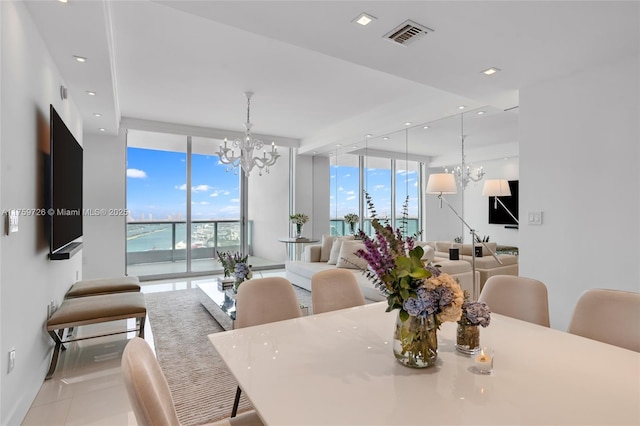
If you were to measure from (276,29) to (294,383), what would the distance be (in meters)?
2.09

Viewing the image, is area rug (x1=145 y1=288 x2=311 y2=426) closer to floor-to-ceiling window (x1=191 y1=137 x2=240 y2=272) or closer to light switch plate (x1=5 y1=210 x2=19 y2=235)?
light switch plate (x1=5 y1=210 x2=19 y2=235)

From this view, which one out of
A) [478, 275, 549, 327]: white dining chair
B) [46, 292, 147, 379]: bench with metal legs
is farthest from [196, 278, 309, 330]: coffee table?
[478, 275, 549, 327]: white dining chair

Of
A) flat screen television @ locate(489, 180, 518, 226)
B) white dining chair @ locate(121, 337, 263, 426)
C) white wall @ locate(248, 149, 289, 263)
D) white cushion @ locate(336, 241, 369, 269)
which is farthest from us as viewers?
white wall @ locate(248, 149, 289, 263)

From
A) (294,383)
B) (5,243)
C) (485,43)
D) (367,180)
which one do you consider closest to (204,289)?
(5,243)

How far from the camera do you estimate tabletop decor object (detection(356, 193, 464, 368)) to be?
1.26 m

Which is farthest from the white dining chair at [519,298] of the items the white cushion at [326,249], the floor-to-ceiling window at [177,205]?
the floor-to-ceiling window at [177,205]

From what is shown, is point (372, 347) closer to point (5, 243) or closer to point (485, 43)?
point (5, 243)

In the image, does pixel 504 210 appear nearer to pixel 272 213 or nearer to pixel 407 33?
pixel 407 33

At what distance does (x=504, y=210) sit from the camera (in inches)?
162

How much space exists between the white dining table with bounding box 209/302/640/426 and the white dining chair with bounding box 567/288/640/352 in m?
0.22

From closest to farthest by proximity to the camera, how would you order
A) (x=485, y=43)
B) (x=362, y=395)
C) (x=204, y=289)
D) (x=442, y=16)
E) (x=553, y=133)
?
(x=362, y=395)
(x=442, y=16)
(x=485, y=43)
(x=553, y=133)
(x=204, y=289)

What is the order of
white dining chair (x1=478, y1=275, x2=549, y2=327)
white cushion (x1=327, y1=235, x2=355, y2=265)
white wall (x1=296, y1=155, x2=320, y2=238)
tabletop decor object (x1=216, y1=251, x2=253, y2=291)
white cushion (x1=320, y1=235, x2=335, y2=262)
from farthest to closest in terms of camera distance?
white wall (x1=296, y1=155, x2=320, y2=238), white cushion (x1=320, y1=235, x2=335, y2=262), white cushion (x1=327, y1=235, x2=355, y2=265), tabletop decor object (x1=216, y1=251, x2=253, y2=291), white dining chair (x1=478, y1=275, x2=549, y2=327)

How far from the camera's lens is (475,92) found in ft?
11.4

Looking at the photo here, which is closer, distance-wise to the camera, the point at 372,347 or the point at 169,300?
the point at 372,347
